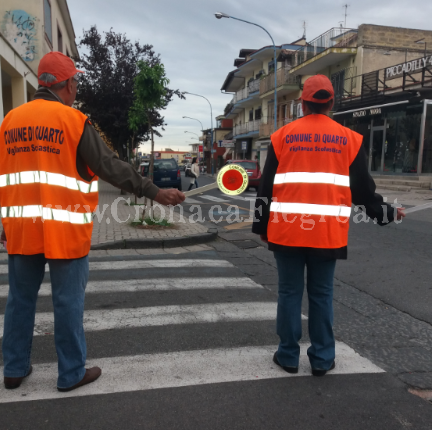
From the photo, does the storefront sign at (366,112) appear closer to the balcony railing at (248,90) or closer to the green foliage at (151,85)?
the green foliage at (151,85)

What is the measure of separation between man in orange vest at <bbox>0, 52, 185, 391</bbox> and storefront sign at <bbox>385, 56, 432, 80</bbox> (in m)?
19.9

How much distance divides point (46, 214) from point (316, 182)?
1.63m

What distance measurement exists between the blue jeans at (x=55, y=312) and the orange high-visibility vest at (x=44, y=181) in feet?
0.35

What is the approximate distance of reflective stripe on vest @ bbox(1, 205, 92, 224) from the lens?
2420mm

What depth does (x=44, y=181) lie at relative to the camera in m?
2.41

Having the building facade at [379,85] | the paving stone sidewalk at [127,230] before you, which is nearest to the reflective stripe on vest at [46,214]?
the paving stone sidewalk at [127,230]

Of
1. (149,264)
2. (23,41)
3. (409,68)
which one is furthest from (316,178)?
(409,68)

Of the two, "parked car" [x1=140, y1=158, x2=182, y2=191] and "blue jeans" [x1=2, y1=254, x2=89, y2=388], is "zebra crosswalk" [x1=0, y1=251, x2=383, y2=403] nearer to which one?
"blue jeans" [x1=2, y1=254, x2=89, y2=388]

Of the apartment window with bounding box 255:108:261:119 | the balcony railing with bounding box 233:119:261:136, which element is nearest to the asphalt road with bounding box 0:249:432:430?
the balcony railing with bounding box 233:119:261:136

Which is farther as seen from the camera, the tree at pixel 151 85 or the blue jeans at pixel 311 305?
the tree at pixel 151 85

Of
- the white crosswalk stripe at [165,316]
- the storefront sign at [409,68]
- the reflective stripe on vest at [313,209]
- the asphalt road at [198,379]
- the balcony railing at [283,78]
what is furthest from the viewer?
the balcony railing at [283,78]

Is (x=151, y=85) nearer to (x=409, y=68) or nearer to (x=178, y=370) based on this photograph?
(x=178, y=370)

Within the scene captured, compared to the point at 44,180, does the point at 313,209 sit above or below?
below

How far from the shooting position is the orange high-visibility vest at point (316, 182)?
2693 mm
